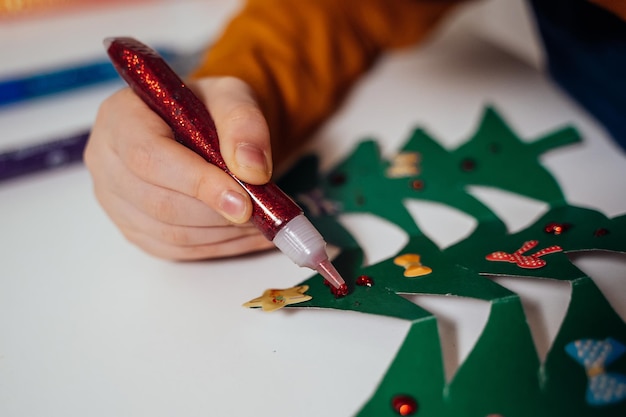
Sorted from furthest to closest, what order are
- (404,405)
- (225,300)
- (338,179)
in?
(338,179), (225,300), (404,405)

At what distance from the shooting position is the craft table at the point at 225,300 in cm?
34

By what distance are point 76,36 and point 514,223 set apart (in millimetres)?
693

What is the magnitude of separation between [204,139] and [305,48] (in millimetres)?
Answer: 296

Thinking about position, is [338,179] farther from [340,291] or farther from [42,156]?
[42,156]

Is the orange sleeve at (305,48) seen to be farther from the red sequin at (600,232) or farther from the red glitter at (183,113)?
the red sequin at (600,232)

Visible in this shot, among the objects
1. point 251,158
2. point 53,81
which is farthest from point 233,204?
point 53,81

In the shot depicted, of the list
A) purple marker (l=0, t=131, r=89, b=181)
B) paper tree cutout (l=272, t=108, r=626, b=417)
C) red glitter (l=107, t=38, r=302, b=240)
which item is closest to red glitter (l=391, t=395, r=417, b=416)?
paper tree cutout (l=272, t=108, r=626, b=417)

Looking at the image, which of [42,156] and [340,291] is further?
[42,156]

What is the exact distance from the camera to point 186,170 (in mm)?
386

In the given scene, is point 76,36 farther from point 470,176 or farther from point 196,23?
point 470,176

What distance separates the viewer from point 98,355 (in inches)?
14.8

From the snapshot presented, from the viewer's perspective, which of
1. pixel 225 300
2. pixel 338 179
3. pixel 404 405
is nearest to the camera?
pixel 404 405

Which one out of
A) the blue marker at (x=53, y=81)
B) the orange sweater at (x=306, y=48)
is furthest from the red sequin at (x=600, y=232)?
the blue marker at (x=53, y=81)

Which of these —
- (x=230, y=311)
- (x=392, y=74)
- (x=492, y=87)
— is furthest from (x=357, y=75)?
(x=230, y=311)
